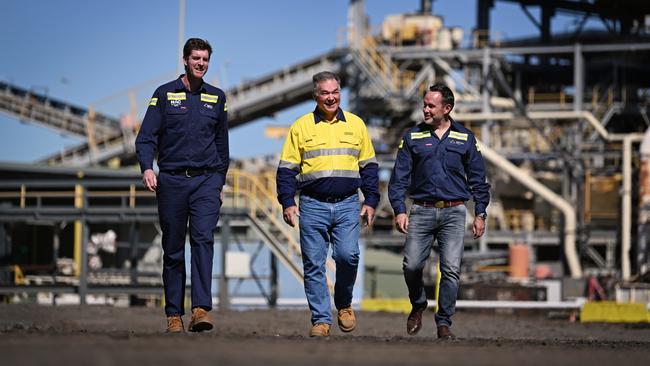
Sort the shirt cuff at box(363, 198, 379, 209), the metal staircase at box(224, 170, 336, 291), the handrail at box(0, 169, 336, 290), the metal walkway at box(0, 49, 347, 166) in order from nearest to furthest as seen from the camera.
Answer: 1. the shirt cuff at box(363, 198, 379, 209)
2. the handrail at box(0, 169, 336, 290)
3. the metal staircase at box(224, 170, 336, 291)
4. the metal walkway at box(0, 49, 347, 166)

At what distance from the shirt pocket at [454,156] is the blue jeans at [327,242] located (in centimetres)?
82

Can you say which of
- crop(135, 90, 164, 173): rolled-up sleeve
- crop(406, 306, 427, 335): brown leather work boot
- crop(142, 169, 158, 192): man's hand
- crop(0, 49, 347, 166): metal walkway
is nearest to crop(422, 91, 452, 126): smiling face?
crop(406, 306, 427, 335): brown leather work boot

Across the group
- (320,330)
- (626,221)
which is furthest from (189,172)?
(626,221)

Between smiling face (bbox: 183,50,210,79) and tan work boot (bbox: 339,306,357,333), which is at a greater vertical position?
smiling face (bbox: 183,50,210,79)

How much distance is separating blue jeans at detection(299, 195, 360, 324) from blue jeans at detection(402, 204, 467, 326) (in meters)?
0.54

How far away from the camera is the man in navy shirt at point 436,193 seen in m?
10.5

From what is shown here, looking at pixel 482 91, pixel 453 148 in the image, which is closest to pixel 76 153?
pixel 482 91

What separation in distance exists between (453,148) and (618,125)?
37.1 m

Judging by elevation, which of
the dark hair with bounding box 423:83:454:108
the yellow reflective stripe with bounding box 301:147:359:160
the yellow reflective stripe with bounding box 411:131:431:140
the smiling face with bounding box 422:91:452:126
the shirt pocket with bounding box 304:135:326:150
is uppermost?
the dark hair with bounding box 423:83:454:108

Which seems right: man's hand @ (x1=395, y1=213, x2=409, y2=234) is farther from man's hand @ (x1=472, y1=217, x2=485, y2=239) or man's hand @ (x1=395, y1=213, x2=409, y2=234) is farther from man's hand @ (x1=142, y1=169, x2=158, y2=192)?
man's hand @ (x1=142, y1=169, x2=158, y2=192)

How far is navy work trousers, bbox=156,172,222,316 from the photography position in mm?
10094

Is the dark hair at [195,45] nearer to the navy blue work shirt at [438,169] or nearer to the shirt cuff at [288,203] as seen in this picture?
the shirt cuff at [288,203]

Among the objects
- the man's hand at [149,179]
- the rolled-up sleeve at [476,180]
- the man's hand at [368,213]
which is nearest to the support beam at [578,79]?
the rolled-up sleeve at [476,180]

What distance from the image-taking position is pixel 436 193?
10.5 metres
